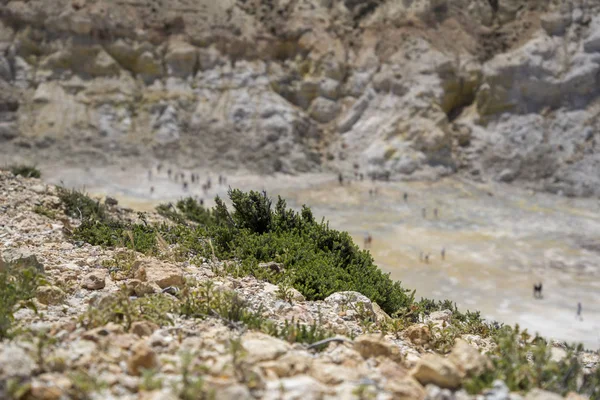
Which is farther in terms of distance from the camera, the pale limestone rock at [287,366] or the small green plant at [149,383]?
the pale limestone rock at [287,366]

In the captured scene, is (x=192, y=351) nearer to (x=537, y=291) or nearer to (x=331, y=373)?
(x=331, y=373)

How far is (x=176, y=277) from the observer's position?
5.45m

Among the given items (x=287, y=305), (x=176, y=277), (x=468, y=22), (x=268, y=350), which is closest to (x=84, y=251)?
(x=176, y=277)

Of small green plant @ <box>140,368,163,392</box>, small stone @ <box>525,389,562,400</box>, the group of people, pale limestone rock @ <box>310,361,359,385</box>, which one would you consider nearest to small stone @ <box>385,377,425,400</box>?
pale limestone rock @ <box>310,361,359,385</box>

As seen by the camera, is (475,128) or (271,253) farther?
(475,128)

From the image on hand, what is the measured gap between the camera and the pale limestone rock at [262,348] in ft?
11.0

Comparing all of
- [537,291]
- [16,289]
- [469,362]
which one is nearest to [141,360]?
[16,289]


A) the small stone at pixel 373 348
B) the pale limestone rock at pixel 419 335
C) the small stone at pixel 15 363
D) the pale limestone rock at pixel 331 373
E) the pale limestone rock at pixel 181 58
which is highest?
the pale limestone rock at pixel 181 58

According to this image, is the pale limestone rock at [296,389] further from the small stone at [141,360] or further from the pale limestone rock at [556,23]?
the pale limestone rock at [556,23]

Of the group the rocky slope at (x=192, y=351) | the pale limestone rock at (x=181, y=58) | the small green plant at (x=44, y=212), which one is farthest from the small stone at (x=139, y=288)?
the pale limestone rock at (x=181, y=58)

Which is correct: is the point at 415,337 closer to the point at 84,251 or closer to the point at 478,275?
the point at 84,251

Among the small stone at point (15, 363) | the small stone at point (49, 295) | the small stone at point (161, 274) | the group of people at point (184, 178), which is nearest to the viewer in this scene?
the small stone at point (15, 363)

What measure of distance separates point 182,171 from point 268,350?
4340 centimetres

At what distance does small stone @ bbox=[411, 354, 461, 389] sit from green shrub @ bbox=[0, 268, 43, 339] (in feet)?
10.6
